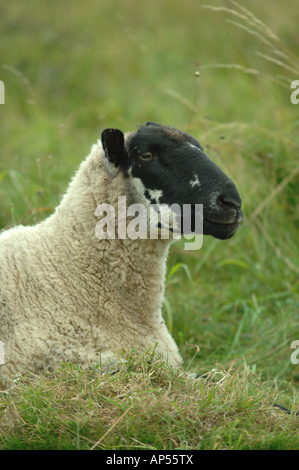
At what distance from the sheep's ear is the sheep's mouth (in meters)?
0.60

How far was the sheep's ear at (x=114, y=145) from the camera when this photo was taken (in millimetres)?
3561

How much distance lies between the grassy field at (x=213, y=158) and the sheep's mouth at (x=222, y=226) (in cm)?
64

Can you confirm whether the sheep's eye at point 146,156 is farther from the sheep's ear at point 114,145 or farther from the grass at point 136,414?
the grass at point 136,414

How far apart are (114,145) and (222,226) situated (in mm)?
746

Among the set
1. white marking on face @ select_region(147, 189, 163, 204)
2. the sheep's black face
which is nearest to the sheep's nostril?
the sheep's black face

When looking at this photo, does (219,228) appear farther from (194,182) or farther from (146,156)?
(146,156)

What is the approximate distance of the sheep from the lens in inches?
135

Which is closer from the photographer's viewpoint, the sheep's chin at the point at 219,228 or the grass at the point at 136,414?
the grass at the point at 136,414

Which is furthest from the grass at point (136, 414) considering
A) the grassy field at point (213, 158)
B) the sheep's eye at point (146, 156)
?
the sheep's eye at point (146, 156)

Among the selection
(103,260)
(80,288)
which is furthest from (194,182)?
(80,288)

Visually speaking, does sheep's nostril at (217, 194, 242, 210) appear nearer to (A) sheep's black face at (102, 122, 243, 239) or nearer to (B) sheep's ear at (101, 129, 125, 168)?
(A) sheep's black face at (102, 122, 243, 239)

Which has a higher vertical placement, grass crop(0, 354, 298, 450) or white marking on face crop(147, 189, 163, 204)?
white marking on face crop(147, 189, 163, 204)

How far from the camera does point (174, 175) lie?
11.6ft

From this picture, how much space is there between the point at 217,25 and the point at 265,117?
5642 millimetres
